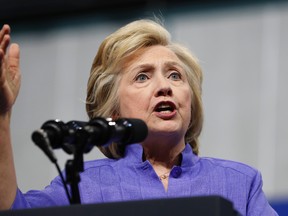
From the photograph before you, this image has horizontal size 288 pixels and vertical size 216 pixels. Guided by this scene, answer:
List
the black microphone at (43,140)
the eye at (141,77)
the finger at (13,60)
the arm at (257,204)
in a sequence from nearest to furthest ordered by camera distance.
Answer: the black microphone at (43,140), the finger at (13,60), the arm at (257,204), the eye at (141,77)

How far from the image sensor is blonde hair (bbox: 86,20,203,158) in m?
2.83

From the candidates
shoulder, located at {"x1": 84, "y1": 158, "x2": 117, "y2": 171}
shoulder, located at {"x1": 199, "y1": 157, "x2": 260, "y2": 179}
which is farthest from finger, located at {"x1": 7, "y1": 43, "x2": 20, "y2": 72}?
shoulder, located at {"x1": 199, "y1": 157, "x2": 260, "y2": 179}

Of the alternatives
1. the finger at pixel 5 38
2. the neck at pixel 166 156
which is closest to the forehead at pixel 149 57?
the neck at pixel 166 156

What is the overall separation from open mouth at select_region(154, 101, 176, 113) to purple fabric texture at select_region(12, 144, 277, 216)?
0.13 meters

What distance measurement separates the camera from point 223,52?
4793mm

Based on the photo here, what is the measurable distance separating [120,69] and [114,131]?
2.36 ft

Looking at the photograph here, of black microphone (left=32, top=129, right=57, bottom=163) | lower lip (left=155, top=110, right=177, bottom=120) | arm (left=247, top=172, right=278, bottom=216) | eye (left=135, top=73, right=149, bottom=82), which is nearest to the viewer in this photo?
black microphone (left=32, top=129, right=57, bottom=163)

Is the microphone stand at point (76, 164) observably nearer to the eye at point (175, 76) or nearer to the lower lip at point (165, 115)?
the lower lip at point (165, 115)

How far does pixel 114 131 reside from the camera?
7.04 feet

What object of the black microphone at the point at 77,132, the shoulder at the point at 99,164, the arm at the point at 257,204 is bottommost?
the arm at the point at 257,204

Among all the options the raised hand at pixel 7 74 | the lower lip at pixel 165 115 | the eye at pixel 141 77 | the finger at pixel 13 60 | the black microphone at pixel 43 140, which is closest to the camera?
the black microphone at pixel 43 140

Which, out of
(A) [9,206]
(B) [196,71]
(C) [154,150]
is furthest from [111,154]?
(A) [9,206]

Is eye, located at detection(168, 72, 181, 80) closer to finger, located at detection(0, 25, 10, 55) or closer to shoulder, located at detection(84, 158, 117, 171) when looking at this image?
shoulder, located at detection(84, 158, 117, 171)

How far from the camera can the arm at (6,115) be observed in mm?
2256
